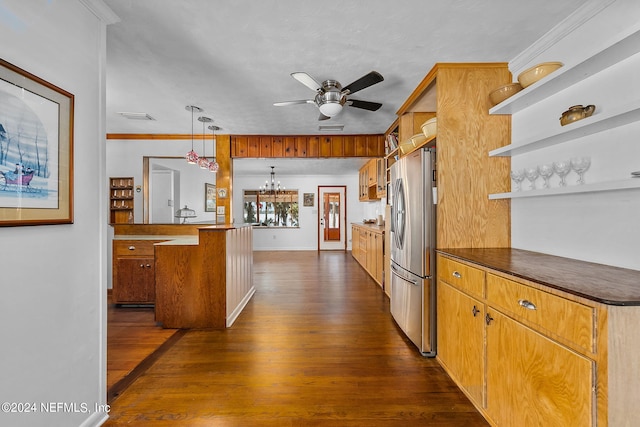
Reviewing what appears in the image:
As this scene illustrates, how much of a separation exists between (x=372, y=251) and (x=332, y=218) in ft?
13.4

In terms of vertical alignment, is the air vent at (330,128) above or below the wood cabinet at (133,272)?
above

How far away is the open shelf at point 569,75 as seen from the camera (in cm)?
143

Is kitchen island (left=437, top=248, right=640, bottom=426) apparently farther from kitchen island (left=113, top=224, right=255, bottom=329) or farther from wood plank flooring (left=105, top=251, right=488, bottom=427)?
kitchen island (left=113, top=224, right=255, bottom=329)

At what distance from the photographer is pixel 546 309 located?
4.02ft

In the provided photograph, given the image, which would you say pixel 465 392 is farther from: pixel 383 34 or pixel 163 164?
pixel 163 164

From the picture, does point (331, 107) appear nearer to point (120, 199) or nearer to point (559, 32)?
point (559, 32)

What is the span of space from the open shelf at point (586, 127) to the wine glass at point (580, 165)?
0.16 meters

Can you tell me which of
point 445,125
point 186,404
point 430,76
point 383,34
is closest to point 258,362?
point 186,404

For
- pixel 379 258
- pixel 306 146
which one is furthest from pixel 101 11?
pixel 379 258

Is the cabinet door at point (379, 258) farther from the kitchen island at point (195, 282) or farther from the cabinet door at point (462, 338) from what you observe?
the kitchen island at point (195, 282)

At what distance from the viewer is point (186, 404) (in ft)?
5.99

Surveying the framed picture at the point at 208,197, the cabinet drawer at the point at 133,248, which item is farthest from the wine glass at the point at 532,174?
the framed picture at the point at 208,197

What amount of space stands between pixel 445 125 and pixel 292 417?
2368mm

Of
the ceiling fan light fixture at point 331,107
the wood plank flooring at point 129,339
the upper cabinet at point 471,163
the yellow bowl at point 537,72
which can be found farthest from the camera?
the ceiling fan light fixture at point 331,107
